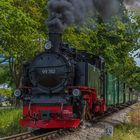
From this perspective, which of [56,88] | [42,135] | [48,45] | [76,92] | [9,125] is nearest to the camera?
[42,135]

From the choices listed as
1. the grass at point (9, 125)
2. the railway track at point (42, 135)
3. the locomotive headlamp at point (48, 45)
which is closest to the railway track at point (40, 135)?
the railway track at point (42, 135)

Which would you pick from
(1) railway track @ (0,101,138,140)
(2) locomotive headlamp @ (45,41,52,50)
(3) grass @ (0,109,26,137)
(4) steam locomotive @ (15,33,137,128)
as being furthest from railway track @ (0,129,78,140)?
(2) locomotive headlamp @ (45,41,52,50)

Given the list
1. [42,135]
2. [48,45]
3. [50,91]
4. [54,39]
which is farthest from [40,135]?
[54,39]

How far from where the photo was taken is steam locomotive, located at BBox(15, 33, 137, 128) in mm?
15273

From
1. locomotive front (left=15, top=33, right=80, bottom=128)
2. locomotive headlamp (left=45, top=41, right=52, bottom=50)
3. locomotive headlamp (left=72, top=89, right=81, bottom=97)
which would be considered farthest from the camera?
locomotive headlamp (left=45, top=41, right=52, bottom=50)

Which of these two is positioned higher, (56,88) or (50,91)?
(56,88)

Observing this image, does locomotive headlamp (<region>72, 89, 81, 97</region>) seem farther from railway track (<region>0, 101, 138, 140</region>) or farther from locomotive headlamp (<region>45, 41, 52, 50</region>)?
locomotive headlamp (<region>45, 41, 52, 50</region>)

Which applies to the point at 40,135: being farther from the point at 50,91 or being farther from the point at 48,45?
the point at 48,45

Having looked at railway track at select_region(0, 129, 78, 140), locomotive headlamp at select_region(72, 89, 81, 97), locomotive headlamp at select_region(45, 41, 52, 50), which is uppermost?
locomotive headlamp at select_region(45, 41, 52, 50)

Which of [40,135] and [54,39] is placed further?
[54,39]

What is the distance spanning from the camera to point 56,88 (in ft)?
52.2

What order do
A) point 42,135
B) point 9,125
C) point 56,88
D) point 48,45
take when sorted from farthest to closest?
point 9,125, point 48,45, point 56,88, point 42,135

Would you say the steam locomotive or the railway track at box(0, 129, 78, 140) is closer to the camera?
the railway track at box(0, 129, 78, 140)

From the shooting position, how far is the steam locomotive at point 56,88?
15.3m
